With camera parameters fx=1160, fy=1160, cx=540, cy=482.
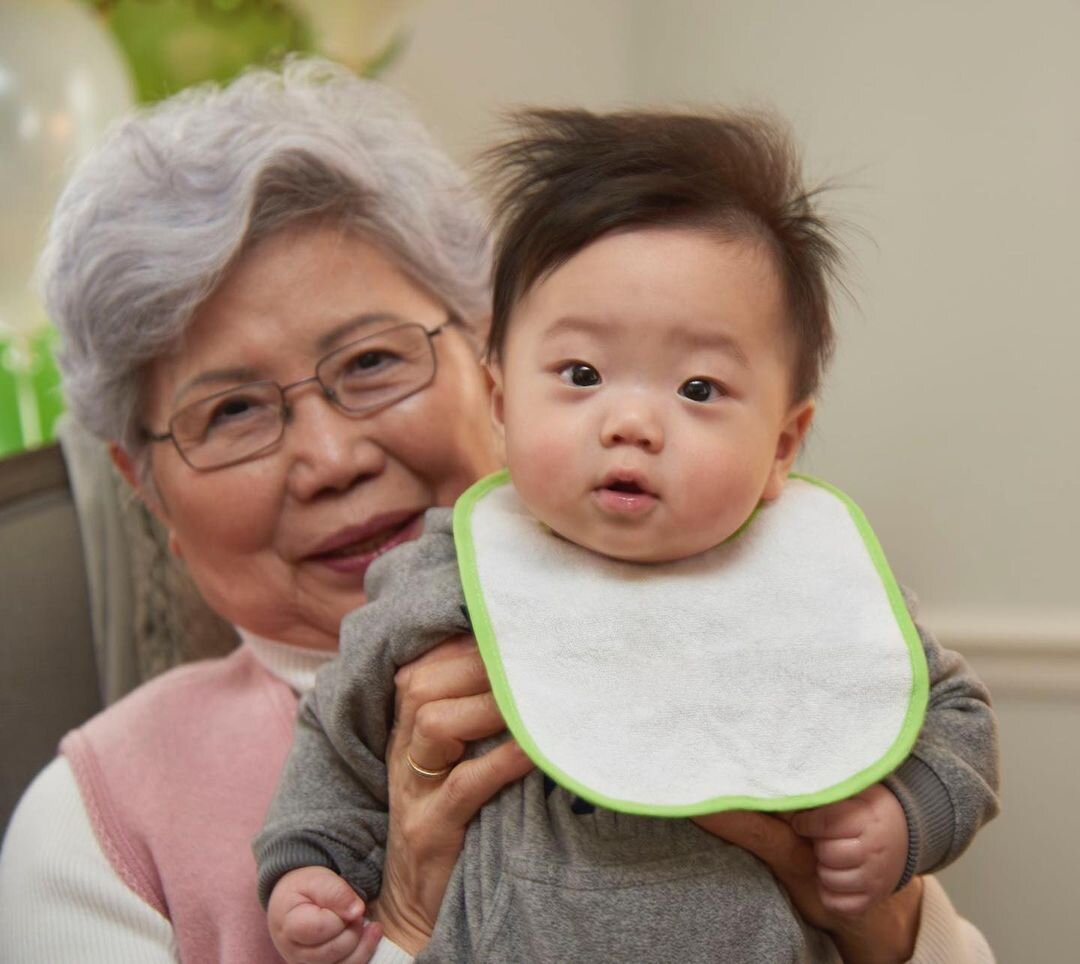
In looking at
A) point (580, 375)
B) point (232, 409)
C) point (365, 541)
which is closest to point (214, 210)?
point (232, 409)

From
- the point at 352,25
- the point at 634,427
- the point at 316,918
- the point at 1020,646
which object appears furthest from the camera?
the point at 352,25

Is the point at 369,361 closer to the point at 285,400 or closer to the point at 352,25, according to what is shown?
the point at 285,400

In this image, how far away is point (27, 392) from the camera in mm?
2463

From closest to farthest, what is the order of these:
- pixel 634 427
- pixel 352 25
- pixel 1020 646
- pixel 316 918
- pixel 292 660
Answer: pixel 634 427
pixel 316 918
pixel 292 660
pixel 1020 646
pixel 352 25

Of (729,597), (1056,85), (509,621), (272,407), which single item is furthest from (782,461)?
(1056,85)

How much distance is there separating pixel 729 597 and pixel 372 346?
27.4 inches

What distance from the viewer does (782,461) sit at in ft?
4.20

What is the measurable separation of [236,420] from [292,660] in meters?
0.37

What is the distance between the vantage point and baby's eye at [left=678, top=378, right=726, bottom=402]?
1.12m

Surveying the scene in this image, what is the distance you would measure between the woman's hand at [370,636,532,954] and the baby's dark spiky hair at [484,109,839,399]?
0.36 m

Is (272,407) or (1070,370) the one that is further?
(1070,370)

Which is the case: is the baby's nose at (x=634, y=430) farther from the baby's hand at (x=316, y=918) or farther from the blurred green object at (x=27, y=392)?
the blurred green object at (x=27, y=392)

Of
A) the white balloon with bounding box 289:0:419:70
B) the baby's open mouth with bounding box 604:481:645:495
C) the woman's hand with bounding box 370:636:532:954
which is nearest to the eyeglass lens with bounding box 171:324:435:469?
→ the woman's hand with bounding box 370:636:532:954

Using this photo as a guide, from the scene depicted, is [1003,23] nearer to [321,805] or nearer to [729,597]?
[729,597]
